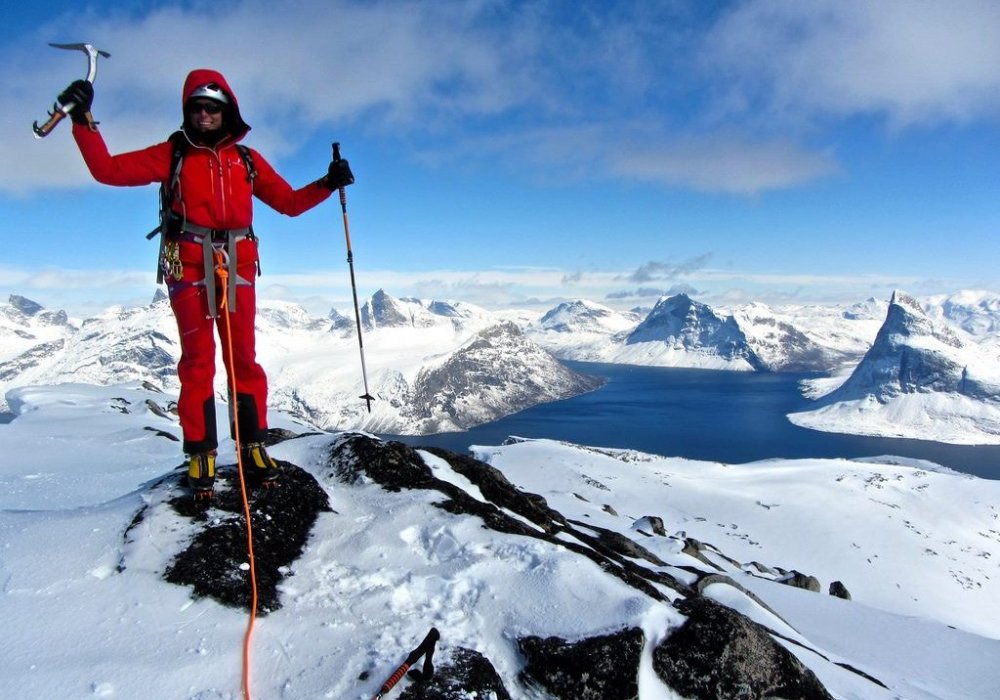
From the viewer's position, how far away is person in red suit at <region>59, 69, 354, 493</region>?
6.25 meters

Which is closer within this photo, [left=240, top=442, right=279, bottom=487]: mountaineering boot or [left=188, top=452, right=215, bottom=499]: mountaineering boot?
[left=188, top=452, right=215, bottom=499]: mountaineering boot

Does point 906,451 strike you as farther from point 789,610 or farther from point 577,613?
point 577,613

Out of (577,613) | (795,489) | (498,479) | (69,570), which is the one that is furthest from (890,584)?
(69,570)

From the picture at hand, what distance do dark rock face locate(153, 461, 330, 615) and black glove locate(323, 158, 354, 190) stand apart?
403cm

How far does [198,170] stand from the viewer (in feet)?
21.0

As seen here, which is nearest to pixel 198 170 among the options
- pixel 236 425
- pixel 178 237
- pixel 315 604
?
pixel 178 237

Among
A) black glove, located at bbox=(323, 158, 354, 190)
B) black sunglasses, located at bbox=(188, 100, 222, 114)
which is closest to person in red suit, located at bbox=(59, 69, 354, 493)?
black sunglasses, located at bbox=(188, 100, 222, 114)

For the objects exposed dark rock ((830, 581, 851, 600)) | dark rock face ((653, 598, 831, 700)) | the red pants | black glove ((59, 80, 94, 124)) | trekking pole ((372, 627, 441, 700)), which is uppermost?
black glove ((59, 80, 94, 124))

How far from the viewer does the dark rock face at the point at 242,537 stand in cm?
515

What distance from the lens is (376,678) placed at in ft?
14.0

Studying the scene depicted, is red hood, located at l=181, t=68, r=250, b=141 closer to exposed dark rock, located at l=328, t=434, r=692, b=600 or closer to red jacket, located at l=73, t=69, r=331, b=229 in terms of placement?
red jacket, located at l=73, t=69, r=331, b=229

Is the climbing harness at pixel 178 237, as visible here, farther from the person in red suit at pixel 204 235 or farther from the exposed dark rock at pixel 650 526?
the exposed dark rock at pixel 650 526

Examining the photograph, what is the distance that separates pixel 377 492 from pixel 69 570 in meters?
3.43

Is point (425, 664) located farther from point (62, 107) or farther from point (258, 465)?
point (62, 107)
